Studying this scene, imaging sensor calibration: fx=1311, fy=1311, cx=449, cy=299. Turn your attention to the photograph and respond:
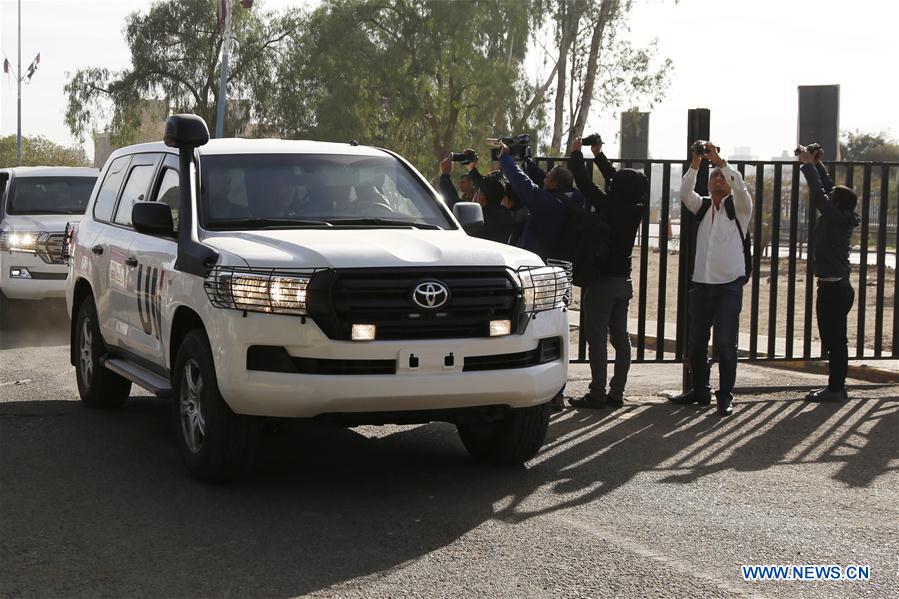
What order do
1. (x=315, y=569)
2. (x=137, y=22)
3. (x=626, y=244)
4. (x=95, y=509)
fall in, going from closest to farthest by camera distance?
(x=315, y=569)
(x=95, y=509)
(x=626, y=244)
(x=137, y=22)

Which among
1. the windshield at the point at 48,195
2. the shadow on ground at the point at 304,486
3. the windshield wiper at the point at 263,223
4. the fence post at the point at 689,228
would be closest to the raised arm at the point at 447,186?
the fence post at the point at 689,228

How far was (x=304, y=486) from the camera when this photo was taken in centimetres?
714

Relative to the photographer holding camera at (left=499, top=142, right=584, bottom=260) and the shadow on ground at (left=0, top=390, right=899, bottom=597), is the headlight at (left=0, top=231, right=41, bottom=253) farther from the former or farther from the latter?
the photographer holding camera at (left=499, top=142, right=584, bottom=260)

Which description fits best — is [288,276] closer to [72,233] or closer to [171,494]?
[171,494]

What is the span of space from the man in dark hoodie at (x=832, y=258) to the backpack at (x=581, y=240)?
6.42 ft

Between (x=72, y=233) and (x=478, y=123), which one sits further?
(x=478, y=123)

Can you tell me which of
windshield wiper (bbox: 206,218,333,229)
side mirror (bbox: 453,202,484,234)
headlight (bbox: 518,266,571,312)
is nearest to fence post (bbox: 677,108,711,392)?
side mirror (bbox: 453,202,484,234)

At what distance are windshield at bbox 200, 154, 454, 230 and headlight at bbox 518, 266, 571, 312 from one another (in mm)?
1054

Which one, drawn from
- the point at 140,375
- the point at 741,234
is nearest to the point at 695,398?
the point at 741,234

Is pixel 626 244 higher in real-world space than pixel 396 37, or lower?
lower

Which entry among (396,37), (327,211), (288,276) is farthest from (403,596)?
(396,37)

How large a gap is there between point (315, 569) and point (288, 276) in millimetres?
1663

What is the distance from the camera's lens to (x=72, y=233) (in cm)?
1034

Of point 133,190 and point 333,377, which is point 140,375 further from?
point 333,377
